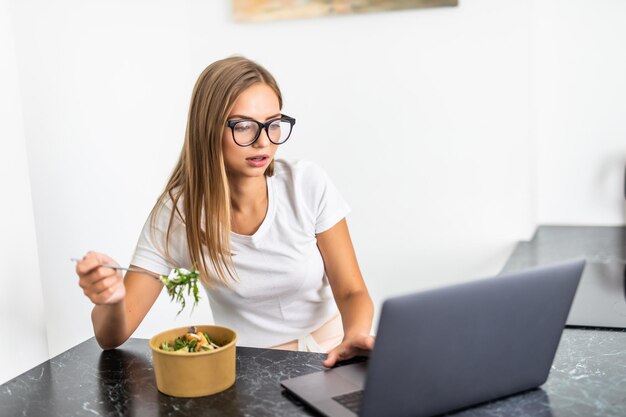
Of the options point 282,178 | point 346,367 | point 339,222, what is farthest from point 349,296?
point 346,367

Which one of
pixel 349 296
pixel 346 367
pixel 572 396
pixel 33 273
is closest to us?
pixel 572 396

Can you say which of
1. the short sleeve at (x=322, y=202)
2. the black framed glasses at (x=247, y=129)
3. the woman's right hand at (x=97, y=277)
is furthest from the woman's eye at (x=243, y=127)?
the woman's right hand at (x=97, y=277)

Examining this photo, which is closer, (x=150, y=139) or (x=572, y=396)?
(x=572, y=396)

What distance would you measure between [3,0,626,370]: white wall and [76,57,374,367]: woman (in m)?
0.64

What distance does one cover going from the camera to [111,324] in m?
1.35

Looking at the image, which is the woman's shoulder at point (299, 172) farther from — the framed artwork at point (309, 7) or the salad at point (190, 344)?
the framed artwork at point (309, 7)

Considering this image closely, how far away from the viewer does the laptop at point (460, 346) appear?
91 cm

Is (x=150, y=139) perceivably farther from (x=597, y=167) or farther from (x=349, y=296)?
(x=597, y=167)

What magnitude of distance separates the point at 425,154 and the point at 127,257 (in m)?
1.12

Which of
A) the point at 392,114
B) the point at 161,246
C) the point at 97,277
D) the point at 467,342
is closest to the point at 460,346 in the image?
the point at 467,342

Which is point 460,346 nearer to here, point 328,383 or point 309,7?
point 328,383

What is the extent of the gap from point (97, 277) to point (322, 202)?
663 millimetres

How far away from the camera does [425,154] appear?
2.53 m

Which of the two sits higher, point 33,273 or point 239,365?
point 33,273
